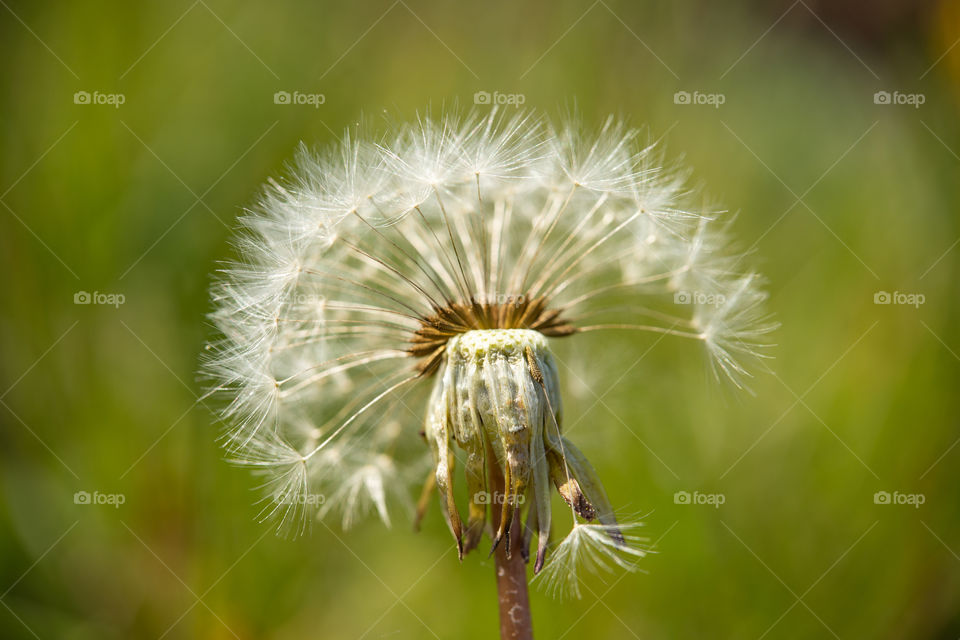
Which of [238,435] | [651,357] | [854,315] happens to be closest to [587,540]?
[238,435]

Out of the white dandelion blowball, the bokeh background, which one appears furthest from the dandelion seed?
the bokeh background

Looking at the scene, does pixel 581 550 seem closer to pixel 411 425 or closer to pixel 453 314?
pixel 453 314

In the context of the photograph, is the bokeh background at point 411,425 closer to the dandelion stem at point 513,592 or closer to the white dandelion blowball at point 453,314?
the white dandelion blowball at point 453,314

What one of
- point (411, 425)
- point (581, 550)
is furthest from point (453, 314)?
point (411, 425)

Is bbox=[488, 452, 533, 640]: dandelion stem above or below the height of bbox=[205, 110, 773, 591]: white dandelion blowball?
below

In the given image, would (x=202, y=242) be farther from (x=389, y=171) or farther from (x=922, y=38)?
(x=922, y=38)

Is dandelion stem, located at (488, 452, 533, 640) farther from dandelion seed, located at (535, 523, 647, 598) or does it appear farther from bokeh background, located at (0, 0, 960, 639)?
bokeh background, located at (0, 0, 960, 639)
